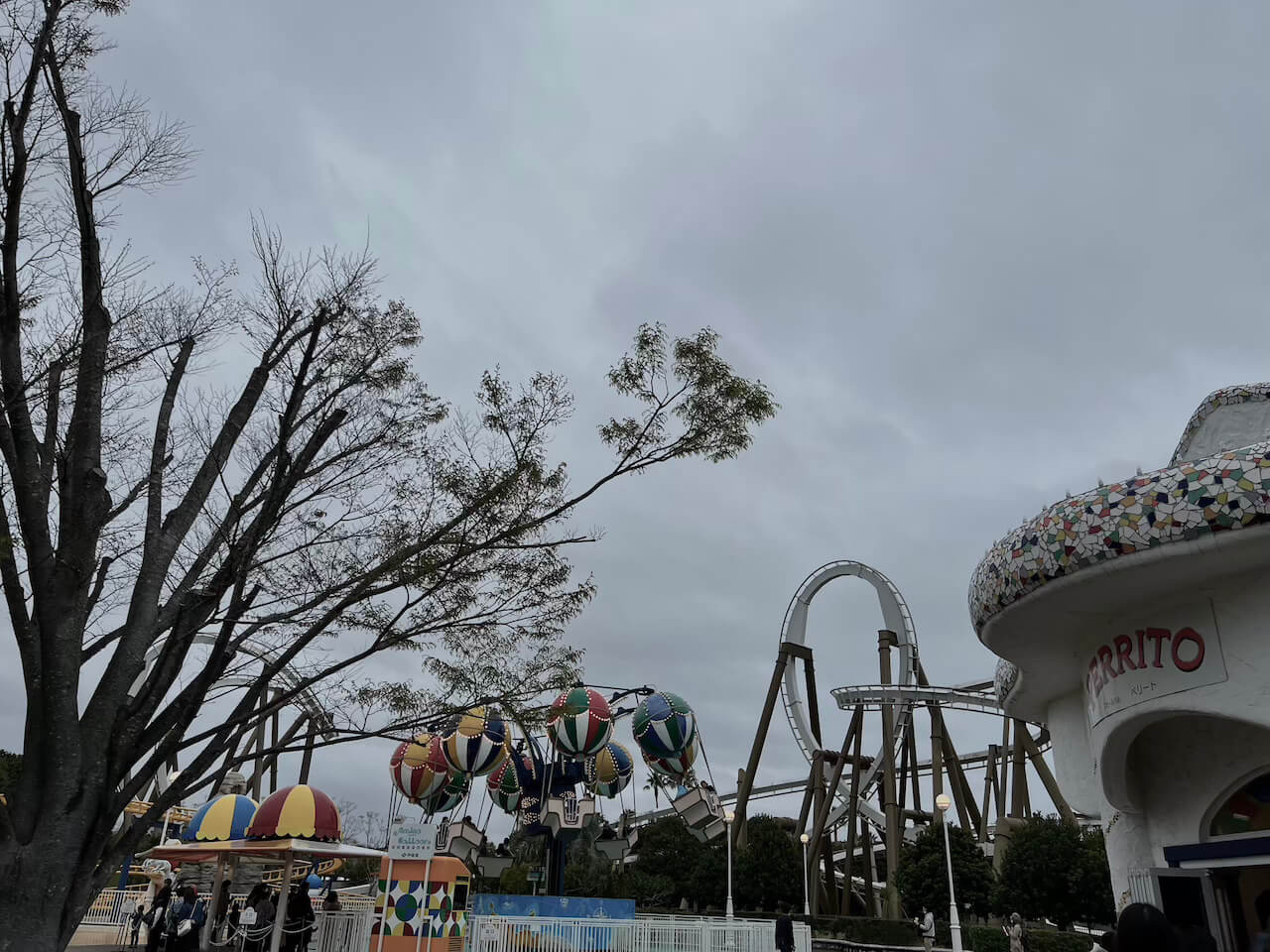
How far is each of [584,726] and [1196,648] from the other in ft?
43.6

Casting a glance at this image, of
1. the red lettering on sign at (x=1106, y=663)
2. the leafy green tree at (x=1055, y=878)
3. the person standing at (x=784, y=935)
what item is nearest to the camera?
the red lettering on sign at (x=1106, y=663)

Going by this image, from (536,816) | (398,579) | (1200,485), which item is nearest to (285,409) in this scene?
(398,579)

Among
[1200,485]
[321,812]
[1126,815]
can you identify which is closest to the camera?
[1200,485]

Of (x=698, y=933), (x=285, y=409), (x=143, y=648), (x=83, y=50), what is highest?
(x=83, y=50)

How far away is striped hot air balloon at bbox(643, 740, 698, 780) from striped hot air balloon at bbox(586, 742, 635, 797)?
1.65m

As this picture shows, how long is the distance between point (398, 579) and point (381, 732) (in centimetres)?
119

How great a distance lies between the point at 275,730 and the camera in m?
33.8

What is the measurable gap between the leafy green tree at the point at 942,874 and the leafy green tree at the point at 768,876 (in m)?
8.44

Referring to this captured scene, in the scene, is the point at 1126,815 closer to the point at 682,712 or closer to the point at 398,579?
the point at 398,579

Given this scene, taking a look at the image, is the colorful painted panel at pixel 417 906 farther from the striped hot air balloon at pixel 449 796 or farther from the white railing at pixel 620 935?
the striped hot air balloon at pixel 449 796

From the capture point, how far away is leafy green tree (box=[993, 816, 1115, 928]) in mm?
24000

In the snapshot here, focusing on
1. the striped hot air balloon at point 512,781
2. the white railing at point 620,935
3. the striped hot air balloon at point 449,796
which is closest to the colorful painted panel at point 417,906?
the white railing at point 620,935

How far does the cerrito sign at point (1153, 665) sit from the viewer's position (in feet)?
22.6

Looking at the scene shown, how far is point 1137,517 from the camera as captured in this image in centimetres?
659
